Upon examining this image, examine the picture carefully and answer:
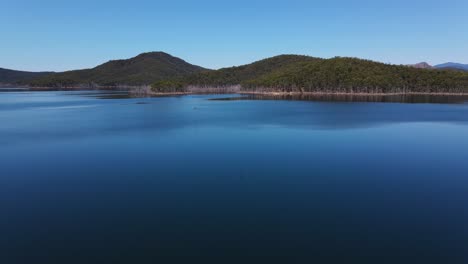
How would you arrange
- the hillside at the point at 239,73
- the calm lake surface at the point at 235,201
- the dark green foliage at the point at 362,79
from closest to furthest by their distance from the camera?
the calm lake surface at the point at 235,201, the dark green foliage at the point at 362,79, the hillside at the point at 239,73

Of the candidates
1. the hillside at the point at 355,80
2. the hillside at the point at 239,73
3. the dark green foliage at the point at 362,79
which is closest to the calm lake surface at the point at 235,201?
the dark green foliage at the point at 362,79

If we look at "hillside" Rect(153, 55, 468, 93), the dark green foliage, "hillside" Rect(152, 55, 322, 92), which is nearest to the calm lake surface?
the dark green foliage

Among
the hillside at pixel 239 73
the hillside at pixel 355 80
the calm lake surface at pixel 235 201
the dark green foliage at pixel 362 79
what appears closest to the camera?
the calm lake surface at pixel 235 201

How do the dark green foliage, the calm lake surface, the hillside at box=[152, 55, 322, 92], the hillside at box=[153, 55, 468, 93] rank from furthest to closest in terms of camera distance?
the hillside at box=[152, 55, 322, 92]
the hillside at box=[153, 55, 468, 93]
the dark green foliage
the calm lake surface

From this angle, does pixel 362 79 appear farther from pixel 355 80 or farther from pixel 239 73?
pixel 239 73

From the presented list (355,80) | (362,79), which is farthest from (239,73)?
(362,79)

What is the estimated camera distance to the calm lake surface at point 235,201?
23.5 feet

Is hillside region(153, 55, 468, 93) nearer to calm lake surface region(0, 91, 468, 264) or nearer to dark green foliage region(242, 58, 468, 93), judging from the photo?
dark green foliage region(242, 58, 468, 93)

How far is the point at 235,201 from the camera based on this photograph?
10.0 metres

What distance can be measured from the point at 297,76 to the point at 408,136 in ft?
236

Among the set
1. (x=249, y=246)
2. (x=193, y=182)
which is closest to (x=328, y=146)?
(x=193, y=182)

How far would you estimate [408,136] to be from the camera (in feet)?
72.8

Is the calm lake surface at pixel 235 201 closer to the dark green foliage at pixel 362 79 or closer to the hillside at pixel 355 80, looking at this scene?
the dark green foliage at pixel 362 79

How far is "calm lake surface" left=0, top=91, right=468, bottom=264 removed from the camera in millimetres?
7156
